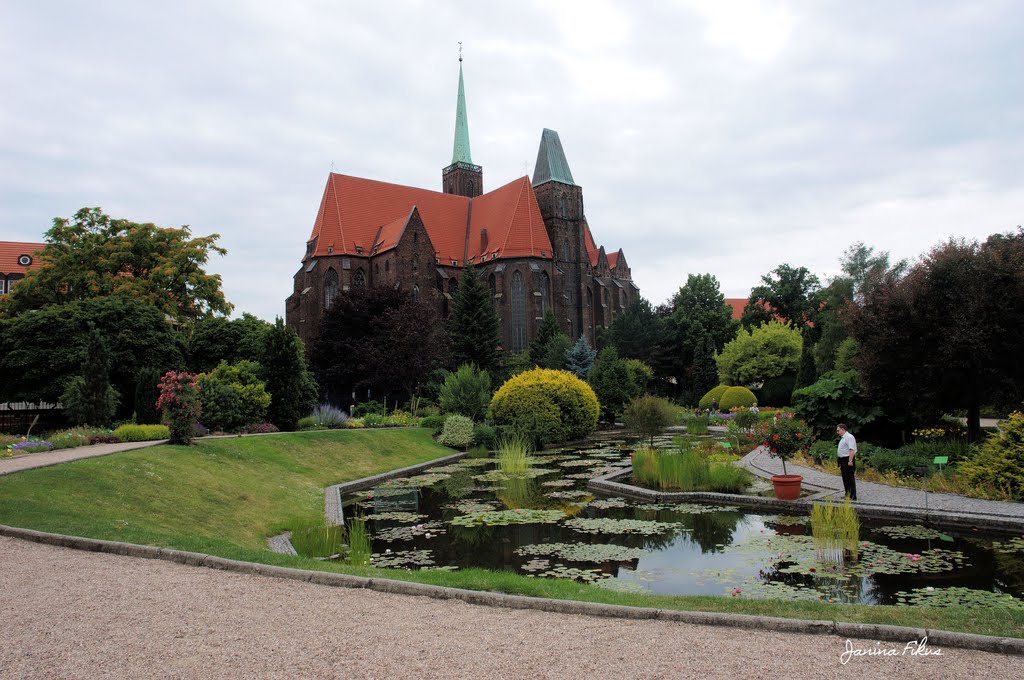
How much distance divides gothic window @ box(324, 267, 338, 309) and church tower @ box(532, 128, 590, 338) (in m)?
18.8

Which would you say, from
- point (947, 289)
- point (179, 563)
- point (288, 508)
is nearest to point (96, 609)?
point (179, 563)

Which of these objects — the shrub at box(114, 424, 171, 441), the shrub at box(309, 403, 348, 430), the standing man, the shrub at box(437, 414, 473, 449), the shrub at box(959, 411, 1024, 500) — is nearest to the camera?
the shrub at box(959, 411, 1024, 500)

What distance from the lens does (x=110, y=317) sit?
981 inches

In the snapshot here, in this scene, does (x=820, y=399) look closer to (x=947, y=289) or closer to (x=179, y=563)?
(x=947, y=289)

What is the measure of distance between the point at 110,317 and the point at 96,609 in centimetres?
2263

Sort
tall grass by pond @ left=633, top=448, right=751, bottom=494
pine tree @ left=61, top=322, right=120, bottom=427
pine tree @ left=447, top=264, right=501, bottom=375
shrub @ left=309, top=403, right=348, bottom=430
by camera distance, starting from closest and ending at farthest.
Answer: tall grass by pond @ left=633, top=448, right=751, bottom=494 → pine tree @ left=61, top=322, right=120, bottom=427 → shrub @ left=309, top=403, right=348, bottom=430 → pine tree @ left=447, top=264, right=501, bottom=375

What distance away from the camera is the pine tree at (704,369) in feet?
162

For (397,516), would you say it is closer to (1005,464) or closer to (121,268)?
(1005,464)

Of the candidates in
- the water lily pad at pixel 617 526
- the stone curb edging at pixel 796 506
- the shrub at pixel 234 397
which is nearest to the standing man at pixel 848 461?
the stone curb edging at pixel 796 506

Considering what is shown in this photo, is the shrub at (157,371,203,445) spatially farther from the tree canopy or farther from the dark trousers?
the tree canopy

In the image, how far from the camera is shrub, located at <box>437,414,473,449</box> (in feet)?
83.0

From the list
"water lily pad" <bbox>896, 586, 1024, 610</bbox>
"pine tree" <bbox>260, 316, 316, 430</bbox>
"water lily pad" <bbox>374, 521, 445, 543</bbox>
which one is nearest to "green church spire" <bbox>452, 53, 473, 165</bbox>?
"pine tree" <bbox>260, 316, 316, 430</bbox>

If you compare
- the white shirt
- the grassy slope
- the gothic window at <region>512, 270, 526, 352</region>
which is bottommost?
the grassy slope

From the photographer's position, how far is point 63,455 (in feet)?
44.1
